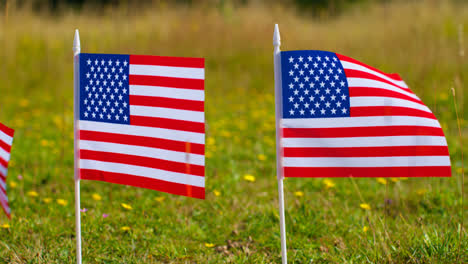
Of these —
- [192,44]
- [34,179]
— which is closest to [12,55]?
[192,44]

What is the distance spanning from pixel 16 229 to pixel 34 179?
3.58 ft

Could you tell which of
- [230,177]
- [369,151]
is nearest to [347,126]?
[369,151]

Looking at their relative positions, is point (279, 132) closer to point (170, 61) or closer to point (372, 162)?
point (372, 162)

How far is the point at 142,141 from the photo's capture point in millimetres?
2623

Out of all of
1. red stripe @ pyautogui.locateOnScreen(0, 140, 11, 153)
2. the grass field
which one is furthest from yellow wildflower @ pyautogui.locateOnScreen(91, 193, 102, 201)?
red stripe @ pyautogui.locateOnScreen(0, 140, 11, 153)

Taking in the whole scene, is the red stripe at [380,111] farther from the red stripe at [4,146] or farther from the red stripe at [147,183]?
the red stripe at [4,146]

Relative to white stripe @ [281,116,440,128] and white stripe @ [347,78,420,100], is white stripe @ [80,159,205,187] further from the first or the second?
white stripe @ [347,78,420,100]

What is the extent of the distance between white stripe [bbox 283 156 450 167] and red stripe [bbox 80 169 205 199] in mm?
510

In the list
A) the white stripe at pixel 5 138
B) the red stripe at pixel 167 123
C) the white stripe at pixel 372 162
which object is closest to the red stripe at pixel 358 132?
the white stripe at pixel 372 162

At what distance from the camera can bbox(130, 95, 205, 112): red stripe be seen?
2.53 m

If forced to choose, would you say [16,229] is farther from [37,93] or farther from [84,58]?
[37,93]

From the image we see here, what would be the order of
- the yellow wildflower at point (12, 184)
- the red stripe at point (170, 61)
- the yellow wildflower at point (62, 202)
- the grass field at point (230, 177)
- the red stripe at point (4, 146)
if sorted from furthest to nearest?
the yellow wildflower at point (12, 184), the yellow wildflower at point (62, 202), the grass field at point (230, 177), the red stripe at point (4, 146), the red stripe at point (170, 61)

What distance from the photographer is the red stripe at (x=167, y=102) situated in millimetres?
2525

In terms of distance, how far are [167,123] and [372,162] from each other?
1.12 m
